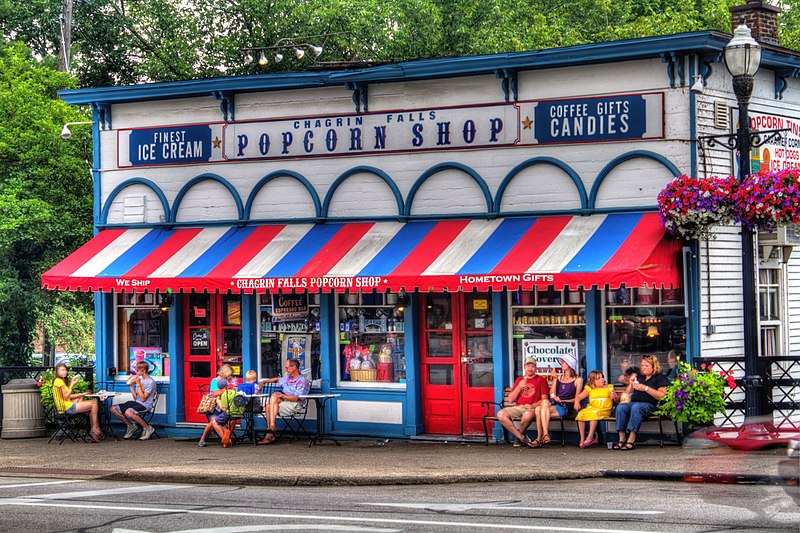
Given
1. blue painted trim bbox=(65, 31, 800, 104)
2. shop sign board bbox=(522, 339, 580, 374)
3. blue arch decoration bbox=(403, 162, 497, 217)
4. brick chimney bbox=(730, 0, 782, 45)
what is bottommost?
shop sign board bbox=(522, 339, 580, 374)

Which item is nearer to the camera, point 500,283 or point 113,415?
point 500,283

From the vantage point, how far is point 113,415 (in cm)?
2269

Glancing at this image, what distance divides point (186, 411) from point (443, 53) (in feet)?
75.5

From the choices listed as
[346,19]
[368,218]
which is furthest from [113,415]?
[346,19]

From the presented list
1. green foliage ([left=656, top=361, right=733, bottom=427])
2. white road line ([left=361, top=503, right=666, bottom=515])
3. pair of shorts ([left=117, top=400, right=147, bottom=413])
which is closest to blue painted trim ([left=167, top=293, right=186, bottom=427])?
pair of shorts ([left=117, top=400, right=147, bottom=413])

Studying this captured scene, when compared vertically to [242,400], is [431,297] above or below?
above

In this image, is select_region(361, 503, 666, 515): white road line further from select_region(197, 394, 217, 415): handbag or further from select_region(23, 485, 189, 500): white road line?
select_region(197, 394, 217, 415): handbag

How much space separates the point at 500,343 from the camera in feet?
64.2

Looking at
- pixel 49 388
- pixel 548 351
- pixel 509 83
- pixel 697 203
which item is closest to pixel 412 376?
pixel 548 351

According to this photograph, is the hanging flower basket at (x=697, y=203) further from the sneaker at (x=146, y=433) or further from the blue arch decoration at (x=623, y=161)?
the sneaker at (x=146, y=433)

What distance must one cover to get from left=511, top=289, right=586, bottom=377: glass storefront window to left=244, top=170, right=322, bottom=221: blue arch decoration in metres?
3.83

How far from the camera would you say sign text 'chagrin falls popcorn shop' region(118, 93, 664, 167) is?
1884cm

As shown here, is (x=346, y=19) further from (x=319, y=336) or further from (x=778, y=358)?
(x=778, y=358)

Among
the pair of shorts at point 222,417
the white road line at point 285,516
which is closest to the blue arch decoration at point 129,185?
the pair of shorts at point 222,417
